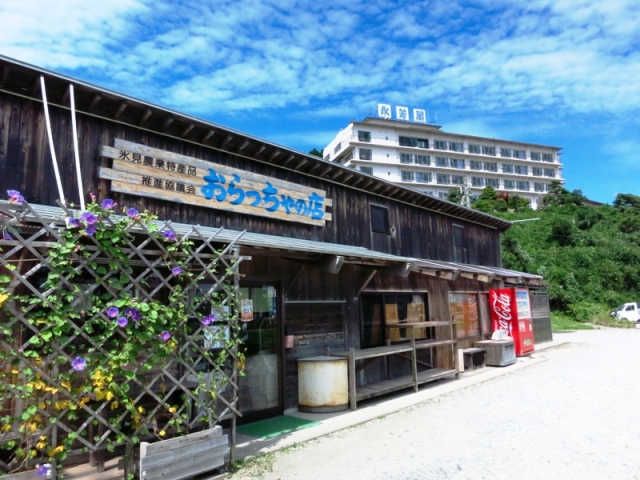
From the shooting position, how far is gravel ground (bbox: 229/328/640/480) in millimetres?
4883

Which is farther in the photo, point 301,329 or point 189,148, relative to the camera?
point 301,329

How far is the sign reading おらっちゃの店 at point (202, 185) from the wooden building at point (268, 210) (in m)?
0.02

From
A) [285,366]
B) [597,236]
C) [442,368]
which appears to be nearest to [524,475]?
[285,366]

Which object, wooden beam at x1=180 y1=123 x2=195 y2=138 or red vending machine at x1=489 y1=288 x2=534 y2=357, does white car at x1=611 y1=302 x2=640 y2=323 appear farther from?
wooden beam at x1=180 y1=123 x2=195 y2=138

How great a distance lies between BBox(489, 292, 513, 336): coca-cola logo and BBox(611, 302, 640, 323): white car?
1900 centimetres

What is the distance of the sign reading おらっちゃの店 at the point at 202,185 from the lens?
22.4 feet

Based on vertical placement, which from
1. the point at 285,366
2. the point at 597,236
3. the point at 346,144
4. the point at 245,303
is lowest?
the point at 285,366

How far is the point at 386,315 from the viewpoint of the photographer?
10.8m

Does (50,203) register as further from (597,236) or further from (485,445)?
(597,236)

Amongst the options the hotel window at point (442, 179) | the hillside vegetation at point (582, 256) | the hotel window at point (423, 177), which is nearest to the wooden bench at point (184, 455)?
the hillside vegetation at point (582, 256)

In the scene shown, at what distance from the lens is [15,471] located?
157 inches

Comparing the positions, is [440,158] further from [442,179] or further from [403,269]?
[403,269]

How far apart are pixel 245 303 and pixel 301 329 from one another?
158cm

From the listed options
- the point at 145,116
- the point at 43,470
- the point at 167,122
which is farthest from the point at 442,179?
the point at 43,470
